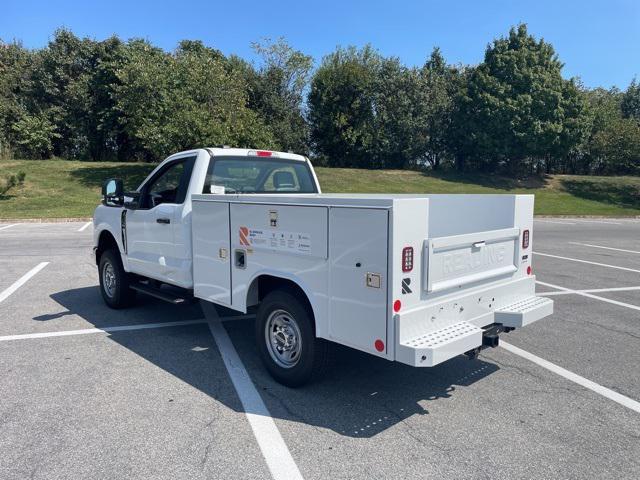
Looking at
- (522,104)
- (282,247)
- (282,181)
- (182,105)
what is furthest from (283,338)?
(522,104)

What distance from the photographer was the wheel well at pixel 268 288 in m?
4.28

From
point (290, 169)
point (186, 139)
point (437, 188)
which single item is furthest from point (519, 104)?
point (290, 169)

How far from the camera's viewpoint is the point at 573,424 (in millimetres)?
3791

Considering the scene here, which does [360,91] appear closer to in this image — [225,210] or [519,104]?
[519,104]

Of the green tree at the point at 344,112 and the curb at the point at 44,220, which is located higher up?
the green tree at the point at 344,112

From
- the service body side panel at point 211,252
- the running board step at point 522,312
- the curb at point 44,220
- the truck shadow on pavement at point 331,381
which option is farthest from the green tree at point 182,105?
the running board step at point 522,312

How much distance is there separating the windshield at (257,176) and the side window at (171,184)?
25 cm

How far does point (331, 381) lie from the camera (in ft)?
15.0

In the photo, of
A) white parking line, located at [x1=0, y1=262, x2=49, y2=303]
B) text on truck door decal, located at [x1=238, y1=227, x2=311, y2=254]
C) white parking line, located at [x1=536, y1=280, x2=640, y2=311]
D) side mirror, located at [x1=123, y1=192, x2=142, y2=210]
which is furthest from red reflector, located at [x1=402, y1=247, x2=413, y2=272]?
white parking line, located at [x1=0, y1=262, x2=49, y2=303]

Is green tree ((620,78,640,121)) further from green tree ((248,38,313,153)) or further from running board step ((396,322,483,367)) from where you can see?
running board step ((396,322,483,367))

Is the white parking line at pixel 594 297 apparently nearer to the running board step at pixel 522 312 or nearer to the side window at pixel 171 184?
the running board step at pixel 522 312

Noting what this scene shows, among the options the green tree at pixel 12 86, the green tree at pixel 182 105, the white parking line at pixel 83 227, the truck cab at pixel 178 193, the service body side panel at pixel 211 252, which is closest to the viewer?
the service body side panel at pixel 211 252

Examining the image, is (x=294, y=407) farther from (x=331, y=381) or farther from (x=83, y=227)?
(x=83, y=227)

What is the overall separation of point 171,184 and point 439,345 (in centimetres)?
375
